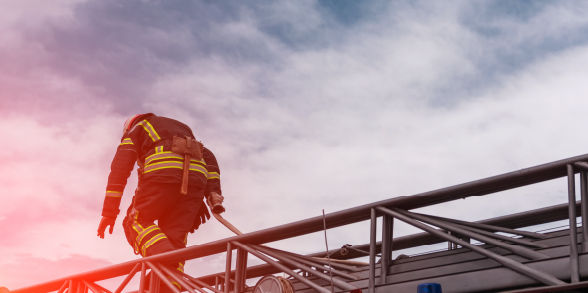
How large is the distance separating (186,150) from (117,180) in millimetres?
748

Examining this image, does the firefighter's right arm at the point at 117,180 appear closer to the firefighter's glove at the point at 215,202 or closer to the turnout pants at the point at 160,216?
the turnout pants at the point at 160,216

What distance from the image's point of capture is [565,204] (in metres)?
4.78

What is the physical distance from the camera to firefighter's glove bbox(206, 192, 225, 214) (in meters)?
6.76

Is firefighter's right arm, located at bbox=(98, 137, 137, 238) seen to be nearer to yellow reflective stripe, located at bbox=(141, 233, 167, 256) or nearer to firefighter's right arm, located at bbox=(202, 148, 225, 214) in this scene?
yellow reflective stripe, located at bbox=(141, 233, 167, 256)

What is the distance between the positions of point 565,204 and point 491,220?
0.57 m

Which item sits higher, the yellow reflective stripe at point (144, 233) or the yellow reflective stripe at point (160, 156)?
the yellow reflective stripe at point (160, 156)

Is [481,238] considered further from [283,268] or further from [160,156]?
[160,156]

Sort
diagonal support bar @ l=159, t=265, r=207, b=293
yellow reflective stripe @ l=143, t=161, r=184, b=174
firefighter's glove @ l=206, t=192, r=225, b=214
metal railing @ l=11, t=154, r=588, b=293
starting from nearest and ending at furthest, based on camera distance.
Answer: metal railing @ l=11, t=154, r=588, b=293 → diagonal support bar @ l=159, t=265, r=207, b=293 → yellow reflective stripe @ l=143, t=161, r=184, b=174 → firefighter's glove @ l=206, t=192, r=225, b=214

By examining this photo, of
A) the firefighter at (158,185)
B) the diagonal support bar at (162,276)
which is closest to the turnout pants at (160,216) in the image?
the firefighter at (158,185)

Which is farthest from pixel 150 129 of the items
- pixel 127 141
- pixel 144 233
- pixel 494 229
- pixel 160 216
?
pixel 494 229

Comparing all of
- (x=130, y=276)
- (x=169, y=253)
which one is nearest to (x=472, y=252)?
(x=169, y=253)

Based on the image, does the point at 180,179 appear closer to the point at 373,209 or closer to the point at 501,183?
the point at 373,209

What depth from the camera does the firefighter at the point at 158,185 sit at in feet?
19.9

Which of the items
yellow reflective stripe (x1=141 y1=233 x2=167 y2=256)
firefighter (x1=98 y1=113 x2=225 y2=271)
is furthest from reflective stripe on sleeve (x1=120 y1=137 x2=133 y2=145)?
yellow reflective stripe (x1=141 y1=233 x2=167 y2=256)
